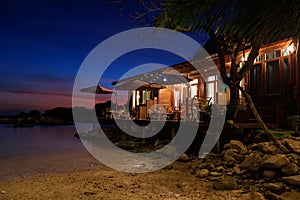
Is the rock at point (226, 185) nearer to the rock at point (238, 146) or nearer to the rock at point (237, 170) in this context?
the rock at point (237, 170)

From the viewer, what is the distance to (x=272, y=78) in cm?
973

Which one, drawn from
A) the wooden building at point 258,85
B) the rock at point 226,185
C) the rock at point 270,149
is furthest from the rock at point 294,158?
the wooden building at point 258,85

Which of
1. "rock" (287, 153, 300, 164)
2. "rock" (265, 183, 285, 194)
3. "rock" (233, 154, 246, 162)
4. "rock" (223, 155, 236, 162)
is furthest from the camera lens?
"rock" (223, 155, 236, 162)

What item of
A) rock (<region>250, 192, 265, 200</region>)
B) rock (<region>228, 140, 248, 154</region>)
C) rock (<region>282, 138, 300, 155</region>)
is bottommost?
rock (<region>250, 192, 265, 200</region>)

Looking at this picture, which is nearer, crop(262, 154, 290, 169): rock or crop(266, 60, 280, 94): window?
crop(262, 154, 290, 169): rock

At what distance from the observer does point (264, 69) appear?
396 inches

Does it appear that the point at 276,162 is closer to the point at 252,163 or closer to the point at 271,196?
the point at 252,163

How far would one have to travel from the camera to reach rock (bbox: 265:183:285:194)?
4.21 meters

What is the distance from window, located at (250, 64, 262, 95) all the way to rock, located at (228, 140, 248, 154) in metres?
4.10

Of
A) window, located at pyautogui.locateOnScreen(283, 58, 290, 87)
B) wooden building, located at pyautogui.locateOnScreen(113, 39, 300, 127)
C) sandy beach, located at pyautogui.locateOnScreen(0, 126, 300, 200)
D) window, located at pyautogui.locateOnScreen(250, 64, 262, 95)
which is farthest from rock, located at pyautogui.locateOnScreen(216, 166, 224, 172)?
window, located at pyautogui.locateOnScreen(250, 64, 262, 95)

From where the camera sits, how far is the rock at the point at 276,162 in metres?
4.80

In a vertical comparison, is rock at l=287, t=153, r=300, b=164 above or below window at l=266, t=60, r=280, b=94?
below

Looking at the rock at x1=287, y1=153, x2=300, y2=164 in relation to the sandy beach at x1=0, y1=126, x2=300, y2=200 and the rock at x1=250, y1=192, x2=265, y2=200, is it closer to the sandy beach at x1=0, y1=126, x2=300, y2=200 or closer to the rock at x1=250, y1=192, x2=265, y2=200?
the sandy beach at x1=0, y1=126, x2=300, y2=200

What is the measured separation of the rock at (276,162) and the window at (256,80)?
5833 mm
